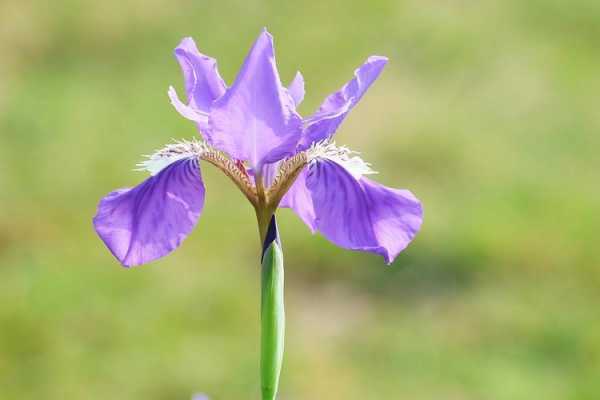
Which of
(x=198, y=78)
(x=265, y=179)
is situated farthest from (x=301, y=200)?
(x=198, y=78)

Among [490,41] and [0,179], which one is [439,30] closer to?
[490,41]

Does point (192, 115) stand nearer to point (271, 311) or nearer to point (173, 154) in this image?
point (173, 154)

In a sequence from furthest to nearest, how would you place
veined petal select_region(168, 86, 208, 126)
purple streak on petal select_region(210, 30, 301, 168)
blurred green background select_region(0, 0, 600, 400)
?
blurred green background select_region(0, 0, 600, 400)
veined petal select_region(168, 86, 208, 126)
purple streak on petal select_region(210, 30, 301, 168)

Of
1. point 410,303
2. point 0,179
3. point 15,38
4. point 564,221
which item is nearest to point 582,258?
point 564,221

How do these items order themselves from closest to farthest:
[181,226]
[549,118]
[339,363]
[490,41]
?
1. [181,226]
2. [339,363]
3. [549,118]
4. [490,41]

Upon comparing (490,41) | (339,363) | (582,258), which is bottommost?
(339,363)

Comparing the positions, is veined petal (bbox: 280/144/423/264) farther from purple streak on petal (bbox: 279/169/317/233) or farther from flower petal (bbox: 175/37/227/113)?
flower petal (bbox: 175/37/227/113)

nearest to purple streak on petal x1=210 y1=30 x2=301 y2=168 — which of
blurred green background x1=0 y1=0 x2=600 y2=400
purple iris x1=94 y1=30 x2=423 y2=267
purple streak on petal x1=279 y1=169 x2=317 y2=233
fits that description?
purple iris x1=94 y1=30 x2=423 y2=267
